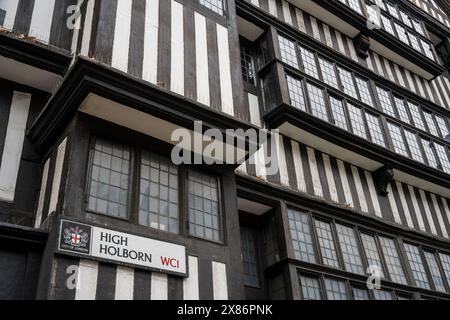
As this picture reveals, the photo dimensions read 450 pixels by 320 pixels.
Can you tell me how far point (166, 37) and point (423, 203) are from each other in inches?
405

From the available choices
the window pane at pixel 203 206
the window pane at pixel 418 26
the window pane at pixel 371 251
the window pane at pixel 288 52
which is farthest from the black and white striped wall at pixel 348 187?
the window pane at pixel 418 26

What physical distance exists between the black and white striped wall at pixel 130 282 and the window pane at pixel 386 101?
975 centimetres

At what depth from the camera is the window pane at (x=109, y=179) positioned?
7309 mm

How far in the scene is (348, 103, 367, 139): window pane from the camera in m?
13.6

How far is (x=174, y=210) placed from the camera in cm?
807

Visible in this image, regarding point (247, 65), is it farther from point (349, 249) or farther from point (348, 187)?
point (349, 249)

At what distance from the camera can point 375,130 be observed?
14.2m

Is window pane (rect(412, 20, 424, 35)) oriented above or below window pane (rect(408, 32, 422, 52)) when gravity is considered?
above

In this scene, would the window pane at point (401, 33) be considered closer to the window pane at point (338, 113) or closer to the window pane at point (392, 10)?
the window pane at point (392, 10)

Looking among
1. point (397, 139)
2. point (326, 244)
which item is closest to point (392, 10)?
point (397, 139)

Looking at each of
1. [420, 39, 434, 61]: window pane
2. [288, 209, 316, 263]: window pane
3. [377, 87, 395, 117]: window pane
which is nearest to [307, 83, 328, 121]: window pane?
[288, 209, 316, 263]: window pane

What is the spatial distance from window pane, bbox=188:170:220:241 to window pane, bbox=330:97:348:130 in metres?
5.52

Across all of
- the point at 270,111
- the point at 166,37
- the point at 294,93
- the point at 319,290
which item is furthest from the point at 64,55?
the point at 319,290

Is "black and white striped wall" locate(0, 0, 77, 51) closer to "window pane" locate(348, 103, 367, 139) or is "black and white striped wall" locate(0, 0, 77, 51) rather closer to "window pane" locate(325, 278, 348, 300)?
"window pane" locate(325, 278, 348, 300)
